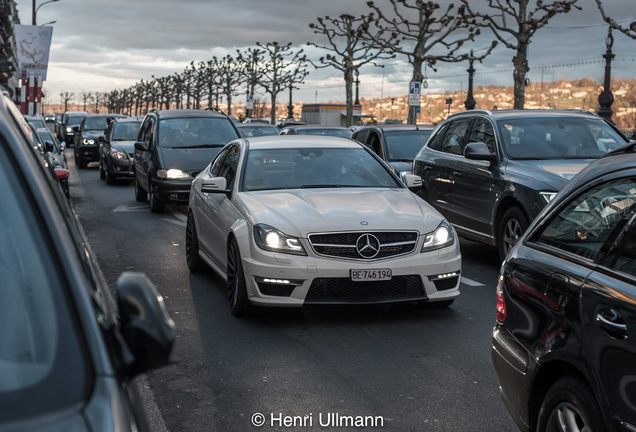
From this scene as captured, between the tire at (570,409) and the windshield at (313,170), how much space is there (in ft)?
16.6

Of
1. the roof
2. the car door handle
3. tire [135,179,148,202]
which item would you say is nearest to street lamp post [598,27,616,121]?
tire [135,179,148,202]

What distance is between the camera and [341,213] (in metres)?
7.41

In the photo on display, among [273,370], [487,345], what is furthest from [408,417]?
[487,345]

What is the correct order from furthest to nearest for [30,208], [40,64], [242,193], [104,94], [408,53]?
[104,94], [40,64], [408,53], [242,193], [30,208]

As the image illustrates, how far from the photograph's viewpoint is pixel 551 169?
927 centimetres

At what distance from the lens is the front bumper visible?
23.1 feet

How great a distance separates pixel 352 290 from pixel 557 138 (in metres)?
4.24

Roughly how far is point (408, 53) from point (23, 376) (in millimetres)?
40546

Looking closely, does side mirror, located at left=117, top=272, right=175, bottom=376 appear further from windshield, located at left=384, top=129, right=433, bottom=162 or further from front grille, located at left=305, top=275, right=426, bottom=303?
windshield, located at left=384, top=129, right=433, bottom=162

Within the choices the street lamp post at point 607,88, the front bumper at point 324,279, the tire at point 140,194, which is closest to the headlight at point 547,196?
the front bumper at point 324,279

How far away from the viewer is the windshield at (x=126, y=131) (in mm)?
23812

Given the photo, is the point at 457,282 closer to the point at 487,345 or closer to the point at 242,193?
the point at 487,345

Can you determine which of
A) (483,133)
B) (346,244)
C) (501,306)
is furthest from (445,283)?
(483,133)

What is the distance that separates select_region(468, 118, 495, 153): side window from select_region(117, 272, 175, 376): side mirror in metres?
8.60
